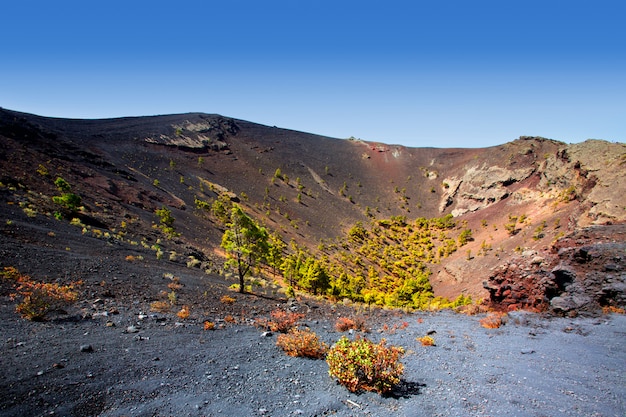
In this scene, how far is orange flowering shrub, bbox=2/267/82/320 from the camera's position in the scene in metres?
9.05

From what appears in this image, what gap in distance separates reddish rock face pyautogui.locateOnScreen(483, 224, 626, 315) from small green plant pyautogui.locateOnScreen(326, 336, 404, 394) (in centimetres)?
1079

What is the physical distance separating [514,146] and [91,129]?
86.0 meters

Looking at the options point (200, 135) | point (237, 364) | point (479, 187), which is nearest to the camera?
point (237, 364)

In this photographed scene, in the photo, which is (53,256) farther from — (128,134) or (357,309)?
(128,134)

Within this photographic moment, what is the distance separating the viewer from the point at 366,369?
7.27 metres

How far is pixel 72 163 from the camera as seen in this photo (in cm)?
3678

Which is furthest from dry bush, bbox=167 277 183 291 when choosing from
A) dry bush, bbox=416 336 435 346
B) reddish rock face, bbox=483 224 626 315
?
reddish rock face, bbox=483 224 626 315

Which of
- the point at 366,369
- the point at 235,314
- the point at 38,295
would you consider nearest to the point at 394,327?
the point at 235,314

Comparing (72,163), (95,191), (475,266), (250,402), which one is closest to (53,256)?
(250,402)

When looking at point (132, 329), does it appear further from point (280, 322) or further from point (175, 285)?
point (175, 285)

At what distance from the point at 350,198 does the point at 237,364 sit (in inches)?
2432

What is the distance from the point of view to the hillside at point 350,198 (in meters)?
17.1

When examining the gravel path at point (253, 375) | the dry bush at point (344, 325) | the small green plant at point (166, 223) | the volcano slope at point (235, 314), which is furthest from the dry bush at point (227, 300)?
the small green plant at point (166, 223)

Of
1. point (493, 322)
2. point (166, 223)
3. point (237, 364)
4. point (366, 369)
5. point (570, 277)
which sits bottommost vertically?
point (166, 223)
